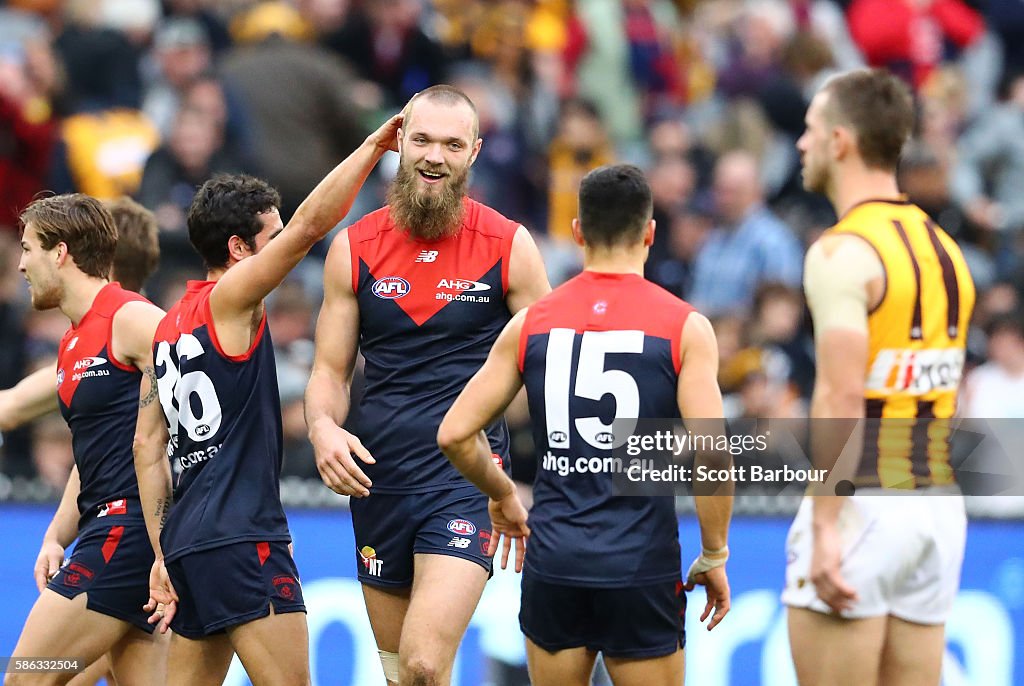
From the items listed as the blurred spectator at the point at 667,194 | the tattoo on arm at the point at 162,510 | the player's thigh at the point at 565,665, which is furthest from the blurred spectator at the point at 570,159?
Result: the player's thigh at the point at 565,665

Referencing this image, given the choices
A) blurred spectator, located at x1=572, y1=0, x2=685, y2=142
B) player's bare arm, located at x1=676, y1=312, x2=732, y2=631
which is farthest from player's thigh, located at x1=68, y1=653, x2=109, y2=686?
blurred spectator, located at x1=572, y1=0, x2=685, y2=142

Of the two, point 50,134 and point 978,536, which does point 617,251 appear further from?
point 50,134

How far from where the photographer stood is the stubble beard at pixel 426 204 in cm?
653

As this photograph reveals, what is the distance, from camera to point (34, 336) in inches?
423

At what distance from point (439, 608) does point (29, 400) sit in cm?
236

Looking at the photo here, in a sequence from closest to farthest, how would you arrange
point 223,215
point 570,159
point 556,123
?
point 223,215
point 570,159
point 556,123

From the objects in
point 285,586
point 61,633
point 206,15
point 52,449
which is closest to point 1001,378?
point 285,586

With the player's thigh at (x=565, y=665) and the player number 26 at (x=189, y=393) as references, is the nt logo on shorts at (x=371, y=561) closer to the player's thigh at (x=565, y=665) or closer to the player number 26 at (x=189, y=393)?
the player number 26 at (x=189, y=393)

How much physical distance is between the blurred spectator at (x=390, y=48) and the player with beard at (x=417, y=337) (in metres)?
6.64

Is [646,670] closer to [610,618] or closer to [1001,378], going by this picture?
[610,618]

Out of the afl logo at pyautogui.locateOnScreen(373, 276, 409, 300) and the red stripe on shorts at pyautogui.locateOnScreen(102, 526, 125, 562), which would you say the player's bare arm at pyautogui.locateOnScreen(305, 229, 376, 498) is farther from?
the red stripe on shorts at pyautogui.locateOnScreen(102, 526, 125, 562)

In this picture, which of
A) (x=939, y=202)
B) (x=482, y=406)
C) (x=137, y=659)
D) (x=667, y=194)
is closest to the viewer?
(x=482, y=406)

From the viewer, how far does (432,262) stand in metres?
6.65

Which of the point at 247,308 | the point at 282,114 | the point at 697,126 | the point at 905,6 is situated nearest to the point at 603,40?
the point at 697,126
